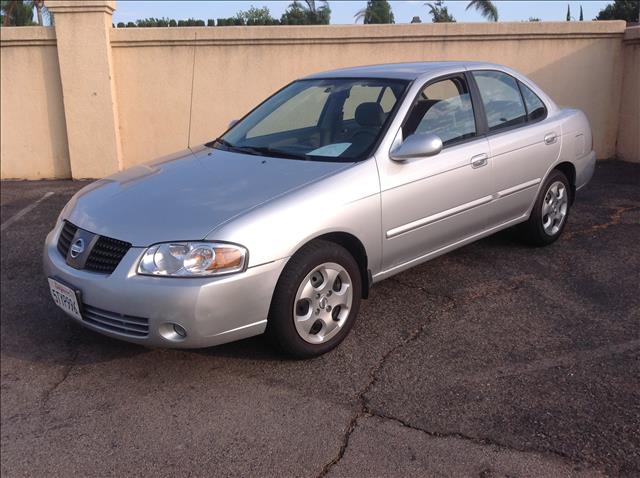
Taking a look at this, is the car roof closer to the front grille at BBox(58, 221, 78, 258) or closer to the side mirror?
the side mirror

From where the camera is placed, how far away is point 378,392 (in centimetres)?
344

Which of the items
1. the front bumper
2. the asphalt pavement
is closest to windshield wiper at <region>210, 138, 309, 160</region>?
the front bumper

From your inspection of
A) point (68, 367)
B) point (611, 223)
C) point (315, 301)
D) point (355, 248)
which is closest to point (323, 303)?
point (315, 301)

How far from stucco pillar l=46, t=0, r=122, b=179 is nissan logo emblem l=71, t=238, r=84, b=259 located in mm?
6066

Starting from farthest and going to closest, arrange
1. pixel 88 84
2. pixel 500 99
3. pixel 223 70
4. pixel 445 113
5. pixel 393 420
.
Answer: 1. pixel 223 70
2. pixel 88 84
3. pixel 500 99
4. pixel 445 113
5. pixel 393 420

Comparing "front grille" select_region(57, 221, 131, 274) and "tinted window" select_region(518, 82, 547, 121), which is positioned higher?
"tinted window" select_region(518, 82, 547, 121)

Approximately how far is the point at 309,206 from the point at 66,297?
4.81ft

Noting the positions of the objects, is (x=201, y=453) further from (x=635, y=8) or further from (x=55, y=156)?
(x=635, y=8)

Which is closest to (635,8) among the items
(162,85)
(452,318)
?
(162,85)

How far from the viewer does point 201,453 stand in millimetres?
3006

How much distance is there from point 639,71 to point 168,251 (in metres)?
8.24

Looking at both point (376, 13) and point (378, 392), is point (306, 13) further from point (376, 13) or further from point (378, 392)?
point (378, 392)

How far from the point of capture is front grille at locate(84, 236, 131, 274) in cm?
345

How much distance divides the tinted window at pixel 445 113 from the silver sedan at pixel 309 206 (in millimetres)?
12
